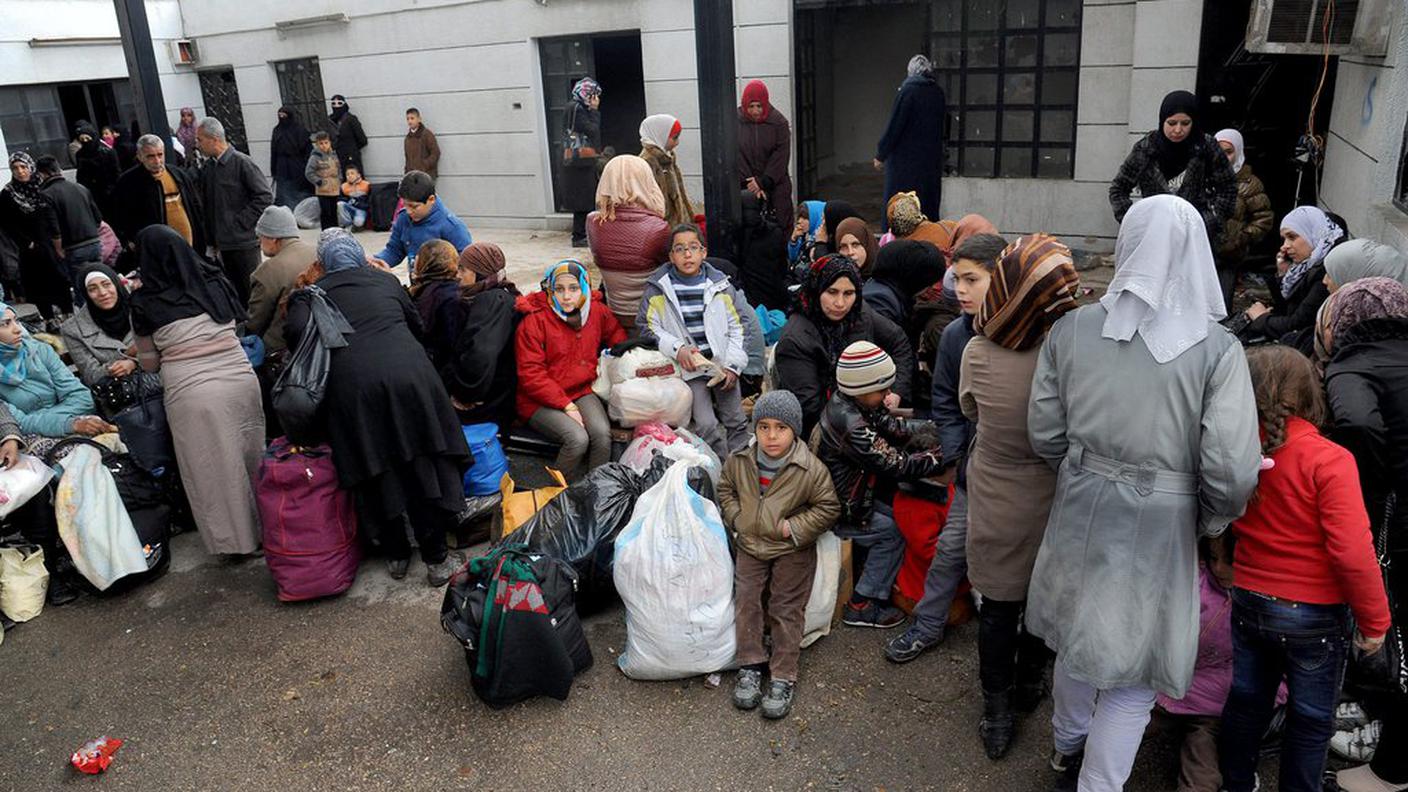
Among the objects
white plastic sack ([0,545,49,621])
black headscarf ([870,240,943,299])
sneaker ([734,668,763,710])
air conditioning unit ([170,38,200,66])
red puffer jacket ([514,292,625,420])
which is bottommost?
sneaker ([734,668,763,710])

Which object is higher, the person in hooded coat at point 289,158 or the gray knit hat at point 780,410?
Result: the person in hooded coat at point 289,158

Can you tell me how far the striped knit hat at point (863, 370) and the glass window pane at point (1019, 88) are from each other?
6.48 meters

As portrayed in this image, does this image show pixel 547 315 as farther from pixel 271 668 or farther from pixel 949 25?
pixel 949 25

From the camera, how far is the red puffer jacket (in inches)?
205

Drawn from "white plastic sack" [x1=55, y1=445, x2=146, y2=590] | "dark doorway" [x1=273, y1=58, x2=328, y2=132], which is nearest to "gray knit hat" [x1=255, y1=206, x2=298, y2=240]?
"white plastic sack" [x1=55, y1=445, x2=146, y2=590]

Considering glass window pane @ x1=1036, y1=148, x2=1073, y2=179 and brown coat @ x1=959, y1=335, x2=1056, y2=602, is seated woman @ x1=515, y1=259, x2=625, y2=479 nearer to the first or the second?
brown coat @ x1=959, y1=335, x2=1056, y2=602

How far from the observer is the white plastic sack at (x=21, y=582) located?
4.69 m

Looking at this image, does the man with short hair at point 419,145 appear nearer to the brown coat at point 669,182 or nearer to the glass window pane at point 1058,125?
the brown coat at point 669,182

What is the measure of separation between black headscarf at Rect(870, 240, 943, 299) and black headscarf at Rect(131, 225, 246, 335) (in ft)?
11.2

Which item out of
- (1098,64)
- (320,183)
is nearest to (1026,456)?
(1098,64)

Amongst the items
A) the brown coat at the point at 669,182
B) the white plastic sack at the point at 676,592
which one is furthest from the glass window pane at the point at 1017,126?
the white plastic sack at the point at 676,592

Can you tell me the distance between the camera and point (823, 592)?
4.12 meters

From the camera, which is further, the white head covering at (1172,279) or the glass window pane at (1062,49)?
the glass window pane at (1062,49)

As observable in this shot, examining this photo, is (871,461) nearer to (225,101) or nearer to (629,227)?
(629,227)
